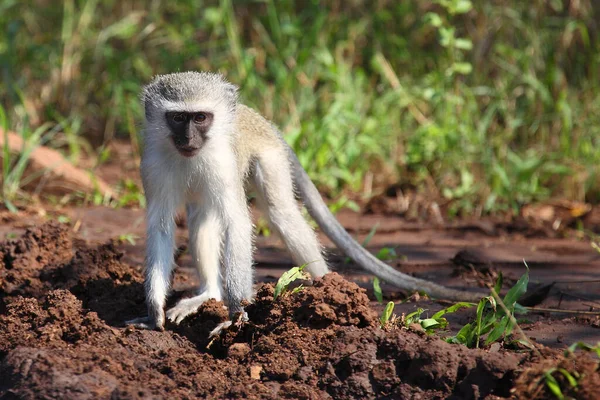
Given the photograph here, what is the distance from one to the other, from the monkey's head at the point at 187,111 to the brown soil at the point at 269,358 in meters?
0.96

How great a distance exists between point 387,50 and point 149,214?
5.39 metres

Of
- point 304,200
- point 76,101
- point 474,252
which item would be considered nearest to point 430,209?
point 474,252

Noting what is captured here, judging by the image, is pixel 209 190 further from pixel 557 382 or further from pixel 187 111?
pixel 557 382

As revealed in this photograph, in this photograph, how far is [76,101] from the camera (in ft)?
31.4

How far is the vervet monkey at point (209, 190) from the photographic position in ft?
16.0

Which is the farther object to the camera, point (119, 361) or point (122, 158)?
point (122, 158)

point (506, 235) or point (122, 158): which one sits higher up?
point (122, 158)

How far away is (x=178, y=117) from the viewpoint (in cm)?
496

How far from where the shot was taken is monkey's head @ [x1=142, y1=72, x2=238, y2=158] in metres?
4.92

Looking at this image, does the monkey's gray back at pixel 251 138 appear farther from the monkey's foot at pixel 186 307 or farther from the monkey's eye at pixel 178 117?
the monkey's foot at pixel 186 307

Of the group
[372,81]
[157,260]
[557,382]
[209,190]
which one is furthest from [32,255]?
[372,81]

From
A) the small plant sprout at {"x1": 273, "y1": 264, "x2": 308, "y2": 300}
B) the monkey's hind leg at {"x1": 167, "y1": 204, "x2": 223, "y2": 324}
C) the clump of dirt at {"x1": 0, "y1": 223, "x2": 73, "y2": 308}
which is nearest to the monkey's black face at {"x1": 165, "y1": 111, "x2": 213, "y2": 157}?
the monkey's hind leg at {"x1": 167, "y1": 204, "x2": 223, "y2": 324}

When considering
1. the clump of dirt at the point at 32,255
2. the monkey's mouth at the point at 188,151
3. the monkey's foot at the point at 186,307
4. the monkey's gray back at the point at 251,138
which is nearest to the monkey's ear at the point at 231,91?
the monkey's gray back at the point at 251,138

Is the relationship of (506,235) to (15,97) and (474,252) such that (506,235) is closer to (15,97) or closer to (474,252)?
(474,252)
